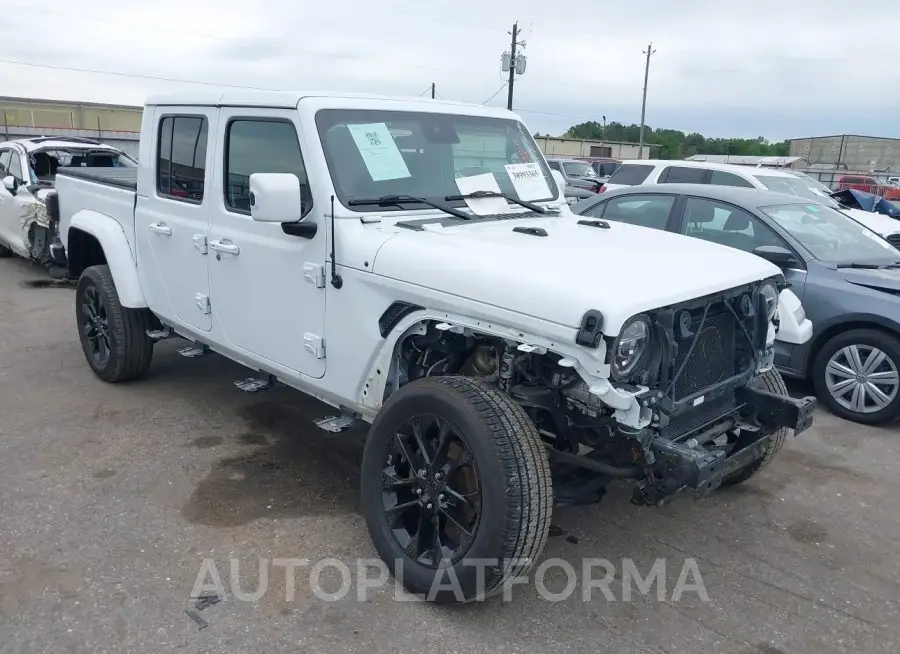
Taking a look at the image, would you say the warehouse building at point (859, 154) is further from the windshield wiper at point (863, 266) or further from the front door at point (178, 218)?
the front door at point (178, 218)

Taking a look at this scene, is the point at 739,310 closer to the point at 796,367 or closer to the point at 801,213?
the point at 796,367

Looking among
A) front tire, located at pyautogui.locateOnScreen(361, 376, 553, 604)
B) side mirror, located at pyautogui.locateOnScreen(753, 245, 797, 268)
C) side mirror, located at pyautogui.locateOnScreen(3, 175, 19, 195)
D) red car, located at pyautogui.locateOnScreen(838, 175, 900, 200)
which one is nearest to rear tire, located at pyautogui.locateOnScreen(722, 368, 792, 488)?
front tire, located at pyautogui.locateOnScreen(361, 376, 553, 604)

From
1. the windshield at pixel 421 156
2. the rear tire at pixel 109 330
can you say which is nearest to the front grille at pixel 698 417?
the windshield at pixel 421 156

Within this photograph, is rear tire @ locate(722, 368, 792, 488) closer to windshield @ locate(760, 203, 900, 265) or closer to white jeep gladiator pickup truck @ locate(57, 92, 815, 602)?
white jeep gladiator pickup truck @ locate(57, 92, 815, 602)

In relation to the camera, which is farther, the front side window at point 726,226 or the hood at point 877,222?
the hood at point 877,222

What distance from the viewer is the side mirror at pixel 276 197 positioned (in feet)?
11.2

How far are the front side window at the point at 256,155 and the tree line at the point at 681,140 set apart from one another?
2603 inches

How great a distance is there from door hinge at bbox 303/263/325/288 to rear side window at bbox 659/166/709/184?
8404mm

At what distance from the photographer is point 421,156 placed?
13.3 ft

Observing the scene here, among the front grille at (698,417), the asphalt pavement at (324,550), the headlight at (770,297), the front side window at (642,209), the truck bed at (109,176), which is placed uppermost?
the truck bed at (109,176)

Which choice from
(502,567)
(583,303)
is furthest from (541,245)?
(502,567)

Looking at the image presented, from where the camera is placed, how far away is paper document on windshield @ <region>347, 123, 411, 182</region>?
3.85m

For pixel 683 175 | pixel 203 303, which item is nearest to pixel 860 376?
pixel 203 303

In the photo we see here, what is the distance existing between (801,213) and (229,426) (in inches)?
197
